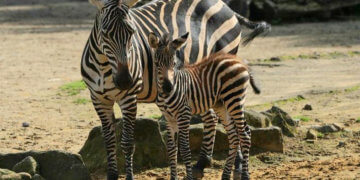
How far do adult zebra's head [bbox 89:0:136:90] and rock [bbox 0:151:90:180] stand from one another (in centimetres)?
112

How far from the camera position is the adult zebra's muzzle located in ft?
24.7

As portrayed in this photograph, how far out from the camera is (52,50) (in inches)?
714

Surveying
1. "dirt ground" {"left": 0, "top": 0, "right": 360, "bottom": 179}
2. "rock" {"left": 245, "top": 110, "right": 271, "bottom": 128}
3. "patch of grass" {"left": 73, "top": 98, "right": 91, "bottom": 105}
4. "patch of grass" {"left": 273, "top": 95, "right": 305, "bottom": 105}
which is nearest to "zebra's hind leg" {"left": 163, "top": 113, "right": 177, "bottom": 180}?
"dirt ground" {"left": 0, "top": 0, "right": 360, "bottom": 179}

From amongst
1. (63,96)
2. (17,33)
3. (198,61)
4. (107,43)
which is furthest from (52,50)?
(107,43)

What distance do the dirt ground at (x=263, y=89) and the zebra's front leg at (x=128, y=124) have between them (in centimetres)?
65

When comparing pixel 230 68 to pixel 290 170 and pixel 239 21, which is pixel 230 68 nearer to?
pixel 290 170

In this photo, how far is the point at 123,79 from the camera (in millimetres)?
7543

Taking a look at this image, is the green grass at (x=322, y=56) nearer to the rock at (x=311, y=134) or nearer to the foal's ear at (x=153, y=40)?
the rock at (x=311, y=134)

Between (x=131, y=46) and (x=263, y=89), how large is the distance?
20.2ft

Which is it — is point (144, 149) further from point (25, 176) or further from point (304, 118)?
point (304, 118)

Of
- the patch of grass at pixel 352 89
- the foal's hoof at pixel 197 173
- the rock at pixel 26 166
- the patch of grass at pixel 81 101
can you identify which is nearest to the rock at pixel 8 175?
the rock at pixel 26 166

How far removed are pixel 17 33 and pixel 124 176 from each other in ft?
39.9

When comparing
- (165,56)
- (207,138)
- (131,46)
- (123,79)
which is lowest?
(207,138)

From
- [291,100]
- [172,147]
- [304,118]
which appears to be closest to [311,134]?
[304,118]
